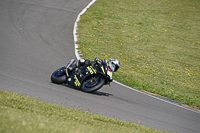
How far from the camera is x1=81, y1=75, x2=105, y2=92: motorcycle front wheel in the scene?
9898mm

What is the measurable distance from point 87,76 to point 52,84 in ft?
5.41

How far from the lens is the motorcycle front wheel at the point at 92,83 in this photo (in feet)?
32.5

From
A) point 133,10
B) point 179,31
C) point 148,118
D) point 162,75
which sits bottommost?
point 148,118

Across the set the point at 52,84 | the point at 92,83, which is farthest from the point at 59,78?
the point at 92,83

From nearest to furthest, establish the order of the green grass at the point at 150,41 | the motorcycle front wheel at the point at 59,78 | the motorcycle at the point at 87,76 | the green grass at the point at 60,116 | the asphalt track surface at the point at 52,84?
the green grass at the point at 60,116 → the asphalt track surface at the point at 52,84 → the motorcycle at the point at 87,76 → the motorcycle front wheel at the point at 59,78 → the green grass at the point at 150,41

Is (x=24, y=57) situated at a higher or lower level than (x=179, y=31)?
lower

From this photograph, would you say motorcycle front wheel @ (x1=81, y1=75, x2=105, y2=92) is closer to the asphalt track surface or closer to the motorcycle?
the motorcycle

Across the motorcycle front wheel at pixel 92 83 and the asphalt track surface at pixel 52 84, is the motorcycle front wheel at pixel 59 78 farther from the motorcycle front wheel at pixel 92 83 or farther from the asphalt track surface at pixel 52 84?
the motorcycle front wheel at pixel 92 83

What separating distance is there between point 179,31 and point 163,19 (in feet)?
9.75

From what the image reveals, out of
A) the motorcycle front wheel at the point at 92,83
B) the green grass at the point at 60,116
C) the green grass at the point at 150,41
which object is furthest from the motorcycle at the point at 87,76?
the green grass at the point at 150,41

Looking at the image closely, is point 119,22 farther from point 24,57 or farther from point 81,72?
Answer: point 81,72

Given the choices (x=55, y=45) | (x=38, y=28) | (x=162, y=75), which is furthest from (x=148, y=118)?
(x=38, y=28)

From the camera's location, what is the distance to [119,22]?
2333cm

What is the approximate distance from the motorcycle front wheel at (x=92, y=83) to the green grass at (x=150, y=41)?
9.80 ft
